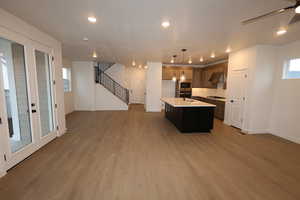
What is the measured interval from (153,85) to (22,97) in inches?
224

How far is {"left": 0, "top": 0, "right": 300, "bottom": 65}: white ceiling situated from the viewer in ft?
6.90

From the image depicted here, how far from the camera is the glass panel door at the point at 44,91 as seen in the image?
3383 mm

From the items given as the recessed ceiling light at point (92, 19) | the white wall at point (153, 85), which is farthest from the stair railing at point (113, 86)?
the recessed ceiling light at point (92, 19)

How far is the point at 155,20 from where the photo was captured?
2.61m

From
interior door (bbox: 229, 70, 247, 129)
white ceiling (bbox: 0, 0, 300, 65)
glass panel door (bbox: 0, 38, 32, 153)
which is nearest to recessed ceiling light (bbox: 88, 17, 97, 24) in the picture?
white ceiling (bbox: 0, 0, 300, 65)

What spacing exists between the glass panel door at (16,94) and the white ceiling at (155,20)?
2.38ft

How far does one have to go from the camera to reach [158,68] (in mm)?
7574

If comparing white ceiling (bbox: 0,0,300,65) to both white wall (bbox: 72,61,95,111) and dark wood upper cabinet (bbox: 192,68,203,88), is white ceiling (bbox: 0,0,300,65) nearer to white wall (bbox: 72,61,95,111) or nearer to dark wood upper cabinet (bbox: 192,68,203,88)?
white wall (bbox: 72,61,95,111)

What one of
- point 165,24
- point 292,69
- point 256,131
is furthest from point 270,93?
point 165,24

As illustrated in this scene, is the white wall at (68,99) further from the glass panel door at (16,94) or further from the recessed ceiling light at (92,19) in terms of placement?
the recessed ceiling light at (92,19)

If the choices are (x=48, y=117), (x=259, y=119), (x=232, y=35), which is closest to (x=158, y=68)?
(x=232, y=35)

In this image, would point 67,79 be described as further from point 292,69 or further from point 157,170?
point 292,69

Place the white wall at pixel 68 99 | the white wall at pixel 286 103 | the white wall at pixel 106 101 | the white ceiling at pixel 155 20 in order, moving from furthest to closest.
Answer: the white wall at pixel 106 101 < the white wall at pixel 68 99 < the white wall at pixel 286 103 < the white ceiling at pixel 155 20

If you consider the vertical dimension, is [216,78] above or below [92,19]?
below
